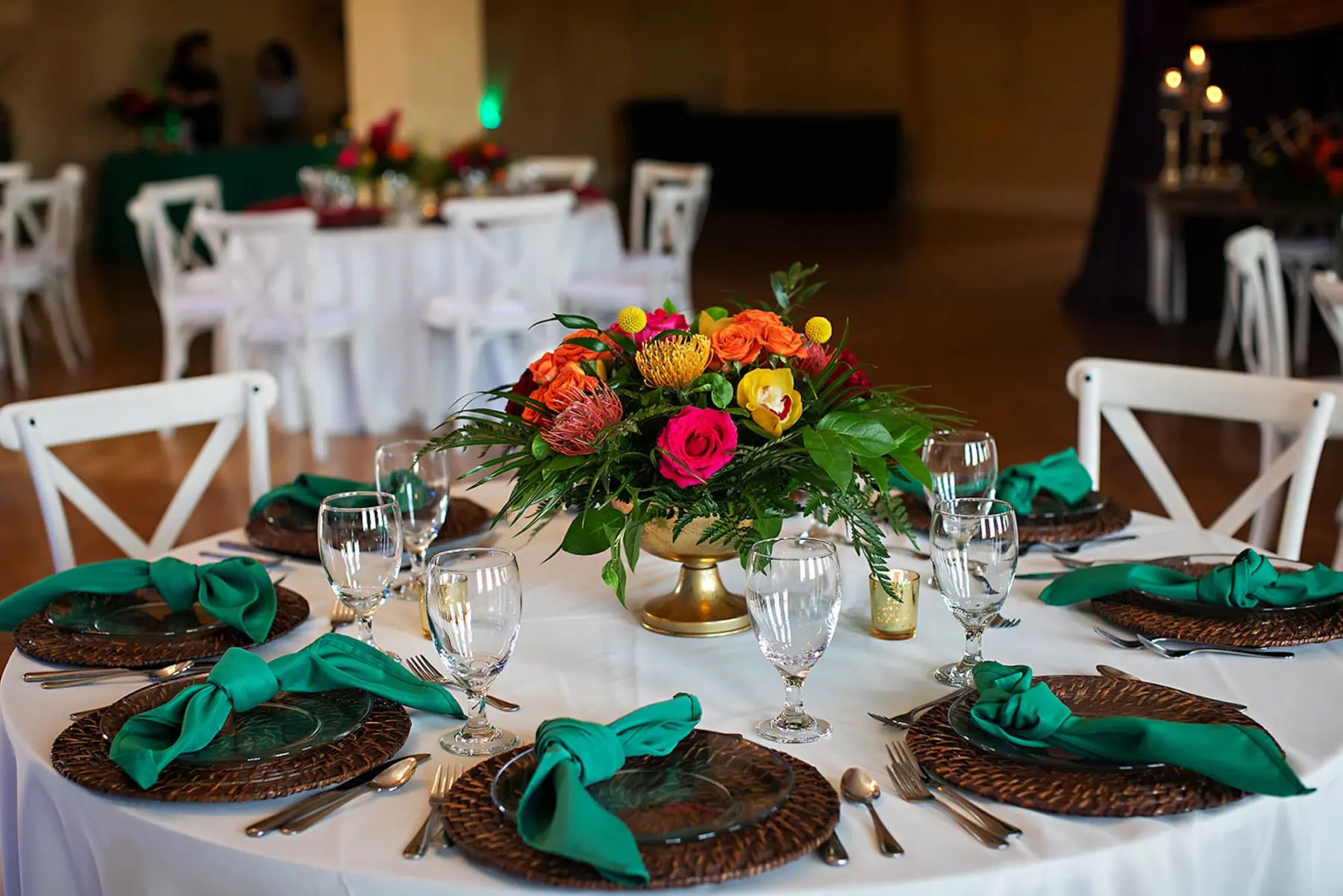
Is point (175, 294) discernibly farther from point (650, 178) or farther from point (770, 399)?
point (770, 399)

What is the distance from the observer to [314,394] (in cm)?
520

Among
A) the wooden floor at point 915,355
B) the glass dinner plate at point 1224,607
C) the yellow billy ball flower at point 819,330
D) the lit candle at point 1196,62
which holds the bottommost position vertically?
the wooden floor at point 915,355

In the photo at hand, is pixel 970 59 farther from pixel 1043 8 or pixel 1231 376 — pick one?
pixel 1231 376

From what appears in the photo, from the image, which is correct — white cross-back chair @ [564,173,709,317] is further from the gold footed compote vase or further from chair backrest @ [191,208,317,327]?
the gold footed compote vase

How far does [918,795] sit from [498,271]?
4387 mm

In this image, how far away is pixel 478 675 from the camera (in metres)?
1.28

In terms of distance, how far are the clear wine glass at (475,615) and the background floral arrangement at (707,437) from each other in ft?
0.51

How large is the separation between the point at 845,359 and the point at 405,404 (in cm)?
440

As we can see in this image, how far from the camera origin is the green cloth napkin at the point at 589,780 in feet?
3.36

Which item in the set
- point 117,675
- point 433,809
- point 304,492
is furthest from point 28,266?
point 433,809

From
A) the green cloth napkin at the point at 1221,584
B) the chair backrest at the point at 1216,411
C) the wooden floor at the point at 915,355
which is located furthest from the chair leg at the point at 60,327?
the green cloth napkin at the point at 1221,584

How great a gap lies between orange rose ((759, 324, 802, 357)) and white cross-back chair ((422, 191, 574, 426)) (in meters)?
3.72

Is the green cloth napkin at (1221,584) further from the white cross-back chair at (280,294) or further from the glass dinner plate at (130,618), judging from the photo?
the white cross-back chair at (280,294)

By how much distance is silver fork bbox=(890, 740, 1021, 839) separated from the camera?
43.8 inches
